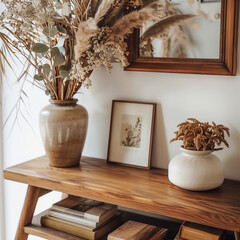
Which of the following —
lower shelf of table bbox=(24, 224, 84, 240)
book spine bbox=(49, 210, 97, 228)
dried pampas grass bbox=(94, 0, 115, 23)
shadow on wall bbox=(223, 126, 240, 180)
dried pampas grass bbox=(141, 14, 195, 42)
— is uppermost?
dried pampas grass bbox=(94, 0, 115, 23)

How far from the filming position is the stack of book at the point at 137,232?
1.33 meters

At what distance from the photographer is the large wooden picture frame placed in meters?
1.37

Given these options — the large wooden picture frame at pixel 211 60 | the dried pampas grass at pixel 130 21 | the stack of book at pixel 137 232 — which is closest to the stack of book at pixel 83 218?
the stack of book at pixel 137 232

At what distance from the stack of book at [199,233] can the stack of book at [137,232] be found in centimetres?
13

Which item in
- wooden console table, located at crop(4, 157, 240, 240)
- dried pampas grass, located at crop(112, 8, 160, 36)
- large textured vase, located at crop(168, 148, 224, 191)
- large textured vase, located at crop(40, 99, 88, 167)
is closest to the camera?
wooden console table, located at crop(4, 157, 240, 240)

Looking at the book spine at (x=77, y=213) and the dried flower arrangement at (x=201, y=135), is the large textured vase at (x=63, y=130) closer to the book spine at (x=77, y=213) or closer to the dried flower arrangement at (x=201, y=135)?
the book spine at (x=77, y=213)

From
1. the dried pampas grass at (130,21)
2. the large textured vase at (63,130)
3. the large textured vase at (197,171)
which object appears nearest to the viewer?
the large textured vase at (197,171)

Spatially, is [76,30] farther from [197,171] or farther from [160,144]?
[197,171]

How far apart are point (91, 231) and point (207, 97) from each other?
0.72 m

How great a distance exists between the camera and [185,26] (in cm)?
146

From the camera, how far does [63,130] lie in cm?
153

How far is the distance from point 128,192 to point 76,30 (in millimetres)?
677

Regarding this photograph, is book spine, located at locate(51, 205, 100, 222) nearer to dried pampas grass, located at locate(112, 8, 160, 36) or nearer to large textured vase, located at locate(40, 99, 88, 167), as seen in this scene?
large textured vase, located at locate(40, 99, 88, 167)

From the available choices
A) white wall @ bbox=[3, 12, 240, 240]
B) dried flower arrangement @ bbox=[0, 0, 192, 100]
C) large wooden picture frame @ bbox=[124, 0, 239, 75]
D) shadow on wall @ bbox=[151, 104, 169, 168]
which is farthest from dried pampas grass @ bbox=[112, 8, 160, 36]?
shadow on wall @ bbox=[151, 104, 169, 168]
